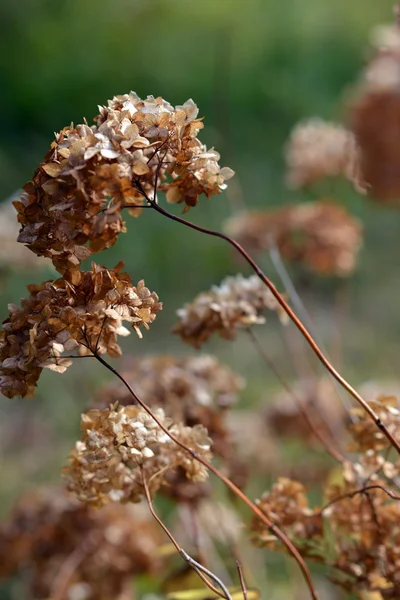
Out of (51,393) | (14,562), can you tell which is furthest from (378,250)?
(14,562)

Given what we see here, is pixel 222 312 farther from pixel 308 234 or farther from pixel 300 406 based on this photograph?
pixel 308 234

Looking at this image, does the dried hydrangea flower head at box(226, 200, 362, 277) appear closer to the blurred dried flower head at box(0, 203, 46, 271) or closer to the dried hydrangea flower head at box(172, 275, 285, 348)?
the blurred dried flower head at box(0, 203, 46, 271)

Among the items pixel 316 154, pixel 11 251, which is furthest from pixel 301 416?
pixel 11 251

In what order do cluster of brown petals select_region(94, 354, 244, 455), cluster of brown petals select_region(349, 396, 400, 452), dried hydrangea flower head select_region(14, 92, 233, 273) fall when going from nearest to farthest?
1. dried hydrangea flower head select_region(14, 92, 233, 273)
2. cluster of brown petals select_region(349, 396, 400, 452)
3. cluster of brown petals select_region(94, 354, 244, 455)

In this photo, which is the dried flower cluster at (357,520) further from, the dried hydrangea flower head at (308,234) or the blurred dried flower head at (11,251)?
the blurred dried flower head at (11,251)

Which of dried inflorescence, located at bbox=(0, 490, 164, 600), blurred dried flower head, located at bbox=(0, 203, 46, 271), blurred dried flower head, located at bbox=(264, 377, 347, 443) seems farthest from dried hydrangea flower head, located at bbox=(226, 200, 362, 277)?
dried inflorescence, located at bbox=(0, 490, 164, 600)

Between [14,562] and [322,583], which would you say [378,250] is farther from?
[14,562]

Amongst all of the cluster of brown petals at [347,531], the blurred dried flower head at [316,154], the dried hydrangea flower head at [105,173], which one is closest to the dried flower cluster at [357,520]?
the cluster of brown petals at [347,531]
